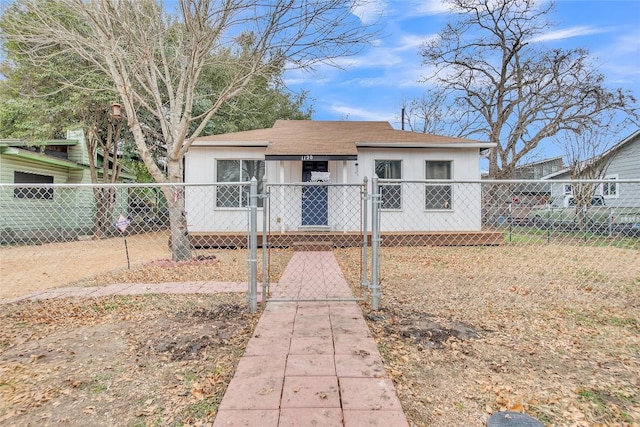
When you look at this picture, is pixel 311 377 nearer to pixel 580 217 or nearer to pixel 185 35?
pixel 185 35

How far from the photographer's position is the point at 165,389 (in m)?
2.42

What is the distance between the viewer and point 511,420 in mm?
2072

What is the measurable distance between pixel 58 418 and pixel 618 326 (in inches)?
199

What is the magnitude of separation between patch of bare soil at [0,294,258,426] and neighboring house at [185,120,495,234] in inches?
237

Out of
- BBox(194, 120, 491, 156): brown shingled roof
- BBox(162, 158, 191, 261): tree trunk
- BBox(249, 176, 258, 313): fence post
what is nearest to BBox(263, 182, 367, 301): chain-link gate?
BBox(194, 120, 491, 156): brown shingled roof

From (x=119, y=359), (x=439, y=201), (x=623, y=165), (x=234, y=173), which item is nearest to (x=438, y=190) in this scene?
(x=439, y=201)

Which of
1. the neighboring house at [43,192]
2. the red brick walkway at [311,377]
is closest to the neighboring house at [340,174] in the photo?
Result: the neighboring house at [43,192]

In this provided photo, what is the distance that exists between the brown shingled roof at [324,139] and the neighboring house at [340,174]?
3 centimetres

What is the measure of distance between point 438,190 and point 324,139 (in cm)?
396

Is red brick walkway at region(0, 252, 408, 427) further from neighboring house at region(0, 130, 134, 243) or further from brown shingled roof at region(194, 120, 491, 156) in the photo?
neighboring house at region(0, 130, 134, 243)

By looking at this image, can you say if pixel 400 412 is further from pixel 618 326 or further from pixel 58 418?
pixel 618 326

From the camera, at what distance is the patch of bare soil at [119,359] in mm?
2184

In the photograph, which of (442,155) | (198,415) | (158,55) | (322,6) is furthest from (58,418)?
(442,155)

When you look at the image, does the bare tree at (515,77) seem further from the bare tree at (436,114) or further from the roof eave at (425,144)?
the roof eave at (425,144)
